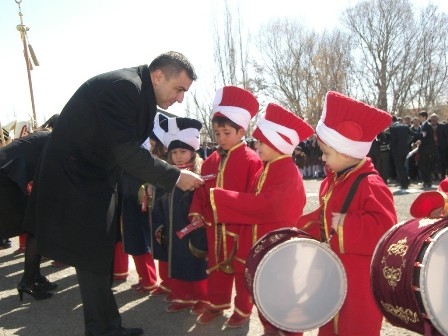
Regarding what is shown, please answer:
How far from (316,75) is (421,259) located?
3575 cm

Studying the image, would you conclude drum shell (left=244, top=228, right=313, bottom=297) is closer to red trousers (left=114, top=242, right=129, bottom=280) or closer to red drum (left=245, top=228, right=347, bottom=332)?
red drum (left=245, top=228, right=347, bottom=332)

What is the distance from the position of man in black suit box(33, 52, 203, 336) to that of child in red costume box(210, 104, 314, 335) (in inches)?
18.1

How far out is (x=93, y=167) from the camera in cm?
340

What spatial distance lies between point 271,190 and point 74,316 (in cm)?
243

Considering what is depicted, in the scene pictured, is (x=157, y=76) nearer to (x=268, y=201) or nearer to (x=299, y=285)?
(x=268, y=201)

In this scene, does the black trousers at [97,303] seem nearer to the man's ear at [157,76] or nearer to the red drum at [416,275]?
the man's ear at [157,76]

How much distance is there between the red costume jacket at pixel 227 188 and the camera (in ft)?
12.8

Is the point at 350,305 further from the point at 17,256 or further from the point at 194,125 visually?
the point at 17,256

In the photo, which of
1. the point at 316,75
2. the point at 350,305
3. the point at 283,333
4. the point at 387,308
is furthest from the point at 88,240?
the point at 316,75

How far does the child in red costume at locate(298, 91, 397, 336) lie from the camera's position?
2.63 m

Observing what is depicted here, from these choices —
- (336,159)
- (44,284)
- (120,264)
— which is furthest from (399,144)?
(336,159)

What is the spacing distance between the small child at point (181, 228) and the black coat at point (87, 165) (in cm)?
96

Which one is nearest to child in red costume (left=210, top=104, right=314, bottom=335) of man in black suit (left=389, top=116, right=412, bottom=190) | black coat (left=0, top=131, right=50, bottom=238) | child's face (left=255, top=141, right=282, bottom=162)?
child's face (left=255, top=141, right=282, bottom=162)

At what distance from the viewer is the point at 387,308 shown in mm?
2273
